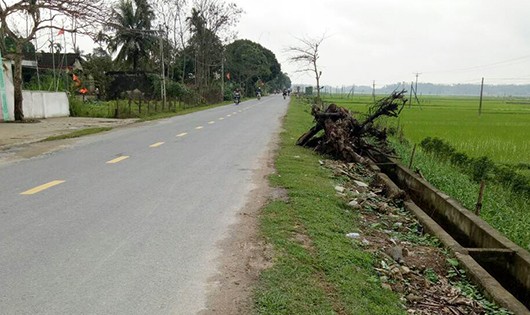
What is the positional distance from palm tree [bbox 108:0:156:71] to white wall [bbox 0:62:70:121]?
22.9 metres

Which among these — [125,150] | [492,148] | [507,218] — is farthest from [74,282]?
[492,148]

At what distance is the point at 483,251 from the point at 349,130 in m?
6.47

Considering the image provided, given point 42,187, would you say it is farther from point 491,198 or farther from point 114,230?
point 491,198

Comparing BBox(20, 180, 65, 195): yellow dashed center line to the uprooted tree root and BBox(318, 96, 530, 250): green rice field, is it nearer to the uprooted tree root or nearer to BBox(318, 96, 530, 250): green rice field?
the uprooted tree root

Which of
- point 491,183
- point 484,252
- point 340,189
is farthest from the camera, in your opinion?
point 491,183

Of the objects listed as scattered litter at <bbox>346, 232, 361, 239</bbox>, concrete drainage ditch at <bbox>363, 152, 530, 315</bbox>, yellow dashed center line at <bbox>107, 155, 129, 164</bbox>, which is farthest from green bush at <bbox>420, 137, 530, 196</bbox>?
yellow dashed center line at <bbox>107, 155, 129, 164</bbox>

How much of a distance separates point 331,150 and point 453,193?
148 inches

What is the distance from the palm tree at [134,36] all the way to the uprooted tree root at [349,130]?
37697 millimetres

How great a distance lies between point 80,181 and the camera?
24.1ft

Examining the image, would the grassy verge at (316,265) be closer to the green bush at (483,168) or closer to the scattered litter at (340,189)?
the scattered litter at (340,189)

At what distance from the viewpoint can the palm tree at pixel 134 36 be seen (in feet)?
156

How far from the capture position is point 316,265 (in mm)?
4078

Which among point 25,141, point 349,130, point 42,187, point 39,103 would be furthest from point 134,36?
point 42,187

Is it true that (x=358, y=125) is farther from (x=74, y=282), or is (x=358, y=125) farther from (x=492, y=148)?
(x=74, y=282)
